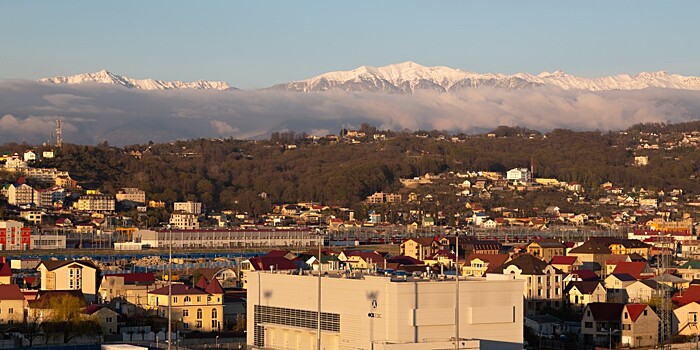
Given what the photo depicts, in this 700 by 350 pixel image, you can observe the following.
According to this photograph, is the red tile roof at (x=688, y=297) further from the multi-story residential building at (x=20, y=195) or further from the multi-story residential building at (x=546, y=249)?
the multi-story residential building at (x=20, y=195)

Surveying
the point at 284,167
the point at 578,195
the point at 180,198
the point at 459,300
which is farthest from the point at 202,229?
the point at 459,300

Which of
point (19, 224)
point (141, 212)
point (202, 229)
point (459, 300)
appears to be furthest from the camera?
point (141, 212)

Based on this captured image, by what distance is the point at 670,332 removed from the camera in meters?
50.2

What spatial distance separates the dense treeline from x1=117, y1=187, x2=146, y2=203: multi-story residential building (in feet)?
4.63

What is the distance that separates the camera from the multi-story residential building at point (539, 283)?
58.0 metres

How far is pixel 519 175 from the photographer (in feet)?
531

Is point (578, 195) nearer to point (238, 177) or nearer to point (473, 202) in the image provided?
point (473, 202)

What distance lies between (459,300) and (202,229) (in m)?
78.1

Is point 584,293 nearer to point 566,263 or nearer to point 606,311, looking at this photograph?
point 606,311

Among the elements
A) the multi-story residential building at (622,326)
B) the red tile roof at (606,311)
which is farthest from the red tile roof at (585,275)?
the multi-story residential building at (622,326)

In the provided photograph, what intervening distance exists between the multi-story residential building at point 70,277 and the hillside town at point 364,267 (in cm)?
8

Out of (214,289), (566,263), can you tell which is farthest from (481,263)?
(214,289)

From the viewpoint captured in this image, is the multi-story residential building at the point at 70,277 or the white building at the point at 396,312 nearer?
the white building at the point at 396,312

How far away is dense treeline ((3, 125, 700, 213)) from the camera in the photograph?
150 m
